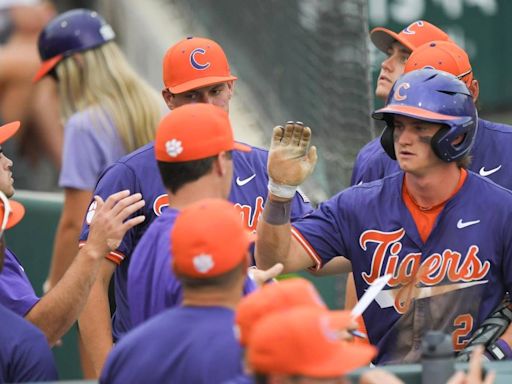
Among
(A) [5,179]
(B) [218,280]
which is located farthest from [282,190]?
(B) [218,280]

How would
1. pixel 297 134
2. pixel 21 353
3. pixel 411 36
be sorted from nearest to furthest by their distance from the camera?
pixel 21 353
pixel 297 134
pixel 411 36

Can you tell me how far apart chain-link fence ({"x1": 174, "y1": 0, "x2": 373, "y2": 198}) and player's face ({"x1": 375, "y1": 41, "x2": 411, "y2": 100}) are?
91.7 inches

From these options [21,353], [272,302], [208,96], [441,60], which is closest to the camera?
[272,302]

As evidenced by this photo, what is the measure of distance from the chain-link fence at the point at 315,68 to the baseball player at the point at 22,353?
5037 mm

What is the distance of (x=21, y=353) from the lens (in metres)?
4.41

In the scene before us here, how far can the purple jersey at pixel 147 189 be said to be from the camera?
5672 millimetres

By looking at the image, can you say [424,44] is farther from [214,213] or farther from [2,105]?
[2,105]

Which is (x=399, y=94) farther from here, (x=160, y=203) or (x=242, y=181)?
(x=160, y=203)

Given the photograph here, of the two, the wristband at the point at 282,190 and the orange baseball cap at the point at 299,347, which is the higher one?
the orange baseball cap at the point at 299,347

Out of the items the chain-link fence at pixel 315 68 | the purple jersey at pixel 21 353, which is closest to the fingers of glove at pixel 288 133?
the purple jersey at pixel 21 353

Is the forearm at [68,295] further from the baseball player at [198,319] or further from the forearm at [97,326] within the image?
the baseball player at [198,319]

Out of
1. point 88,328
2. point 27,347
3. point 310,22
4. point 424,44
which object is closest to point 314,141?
point 310,22

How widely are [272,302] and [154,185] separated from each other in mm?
2273

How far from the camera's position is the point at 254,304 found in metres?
3.51
